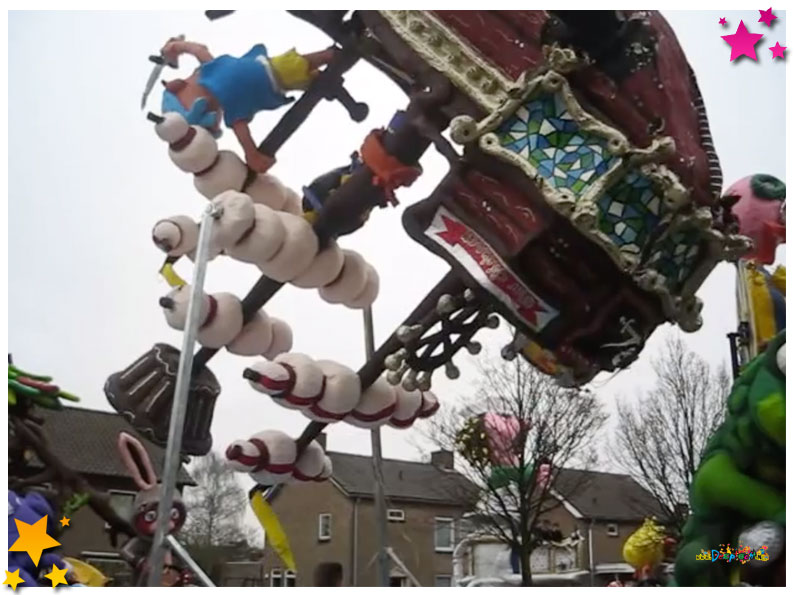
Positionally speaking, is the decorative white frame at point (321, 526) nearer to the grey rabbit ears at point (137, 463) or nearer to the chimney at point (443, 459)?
the chimney at point (443, 459)

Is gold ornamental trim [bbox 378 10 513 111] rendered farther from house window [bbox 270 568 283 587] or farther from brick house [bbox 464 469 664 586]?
brick house [bbox 464 469 664 586]

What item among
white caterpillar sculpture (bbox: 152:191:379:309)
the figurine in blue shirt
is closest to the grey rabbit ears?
white caterpillar sculpture (bbox: 152:191:379:309)

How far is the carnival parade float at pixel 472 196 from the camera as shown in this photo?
11.1 ft

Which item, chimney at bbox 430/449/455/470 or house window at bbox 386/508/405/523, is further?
chimney at bbox 430/449/455/470

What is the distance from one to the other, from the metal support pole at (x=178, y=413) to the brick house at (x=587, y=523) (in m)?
6.28

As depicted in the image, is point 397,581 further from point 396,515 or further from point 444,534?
point 444,534

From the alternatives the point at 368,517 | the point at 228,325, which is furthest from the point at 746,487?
the point at 368,517

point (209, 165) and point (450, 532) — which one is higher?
point (209, 165)

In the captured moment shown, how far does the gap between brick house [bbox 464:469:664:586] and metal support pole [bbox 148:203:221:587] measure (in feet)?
20.6

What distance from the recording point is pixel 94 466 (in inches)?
294

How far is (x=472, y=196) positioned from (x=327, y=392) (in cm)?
121

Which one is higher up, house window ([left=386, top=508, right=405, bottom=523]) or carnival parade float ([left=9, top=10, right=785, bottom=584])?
carnival parade float ([left=9, top=10, right=785, bottom=584])

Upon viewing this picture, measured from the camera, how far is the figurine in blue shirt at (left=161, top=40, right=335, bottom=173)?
13.0ft

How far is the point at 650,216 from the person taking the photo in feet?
11.3
